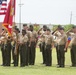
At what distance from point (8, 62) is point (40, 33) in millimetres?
2408

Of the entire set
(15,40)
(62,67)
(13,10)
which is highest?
(13,10)

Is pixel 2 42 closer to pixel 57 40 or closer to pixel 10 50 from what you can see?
pixel 10 50

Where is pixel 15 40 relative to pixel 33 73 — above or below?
above

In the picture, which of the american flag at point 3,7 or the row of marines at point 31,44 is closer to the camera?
the row of marines at point 31,44

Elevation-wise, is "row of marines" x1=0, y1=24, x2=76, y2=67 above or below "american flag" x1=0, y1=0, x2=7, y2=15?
below

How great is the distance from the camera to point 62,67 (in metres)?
16.8

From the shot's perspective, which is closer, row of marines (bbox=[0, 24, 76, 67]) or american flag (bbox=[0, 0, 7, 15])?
row of marines (bbox=[0, 24, 76, 67])

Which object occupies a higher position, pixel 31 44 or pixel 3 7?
pixel 3 7

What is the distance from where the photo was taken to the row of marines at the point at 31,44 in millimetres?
16969

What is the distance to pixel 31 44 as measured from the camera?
1883cm

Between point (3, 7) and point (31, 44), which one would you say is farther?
point (31, 44)

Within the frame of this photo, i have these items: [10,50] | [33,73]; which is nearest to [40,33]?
[10,50]

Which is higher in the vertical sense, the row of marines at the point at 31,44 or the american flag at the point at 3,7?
the american flag at the point at 3,7

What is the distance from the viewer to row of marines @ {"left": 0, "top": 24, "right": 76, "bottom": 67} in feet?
55.7
